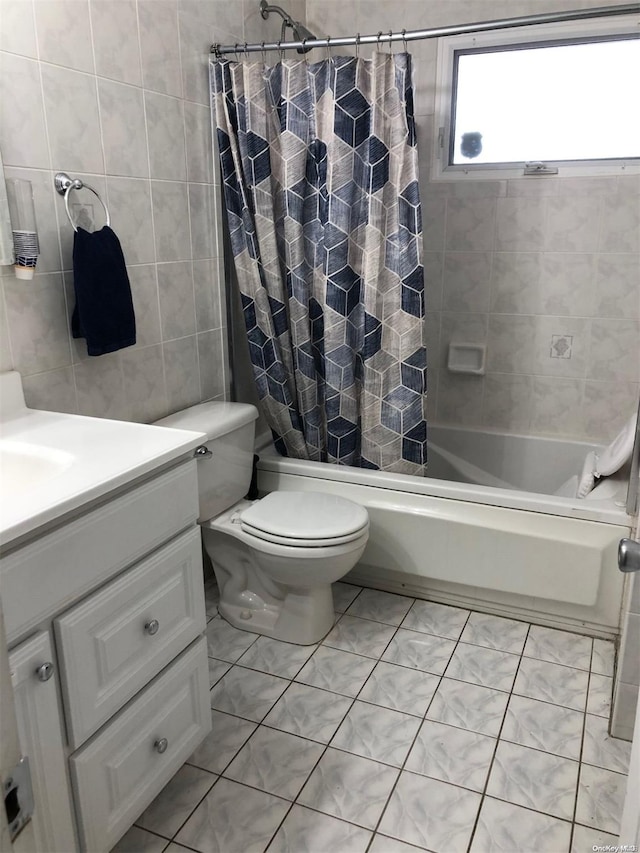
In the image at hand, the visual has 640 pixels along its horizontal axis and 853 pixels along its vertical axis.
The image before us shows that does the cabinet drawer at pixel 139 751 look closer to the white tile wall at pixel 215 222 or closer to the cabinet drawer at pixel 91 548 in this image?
the cabinet drawer at pixel 91 548

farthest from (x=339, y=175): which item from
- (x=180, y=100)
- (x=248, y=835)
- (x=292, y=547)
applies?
(x=248, y=835)

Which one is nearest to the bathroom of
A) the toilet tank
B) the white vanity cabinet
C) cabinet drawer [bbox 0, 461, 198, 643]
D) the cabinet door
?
the toilet tank

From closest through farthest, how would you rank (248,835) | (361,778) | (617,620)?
1. (248,835)
2. (361,778)
3. (617,620)

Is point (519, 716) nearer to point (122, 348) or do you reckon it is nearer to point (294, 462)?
point (294, 462)

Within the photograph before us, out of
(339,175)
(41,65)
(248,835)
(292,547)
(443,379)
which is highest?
(41,65)

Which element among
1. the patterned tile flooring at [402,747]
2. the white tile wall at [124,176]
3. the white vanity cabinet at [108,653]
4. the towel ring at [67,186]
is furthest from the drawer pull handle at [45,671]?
the towel ring at [67,186]

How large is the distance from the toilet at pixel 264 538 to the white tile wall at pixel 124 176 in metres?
0.22

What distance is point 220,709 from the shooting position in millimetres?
1938

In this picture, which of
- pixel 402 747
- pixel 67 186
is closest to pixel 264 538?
pixel 402 747

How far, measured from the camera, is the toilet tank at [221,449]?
83.2 inches

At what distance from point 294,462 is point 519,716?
1.10 m

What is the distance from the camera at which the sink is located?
4.58ft

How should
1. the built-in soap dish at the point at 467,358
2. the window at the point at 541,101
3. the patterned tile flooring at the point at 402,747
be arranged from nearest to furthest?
the patterned tile flooring at the point at 402,747
the window at the point at 541,101
the built-in soap dish at the point at 467,358

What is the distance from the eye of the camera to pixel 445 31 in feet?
6.67
